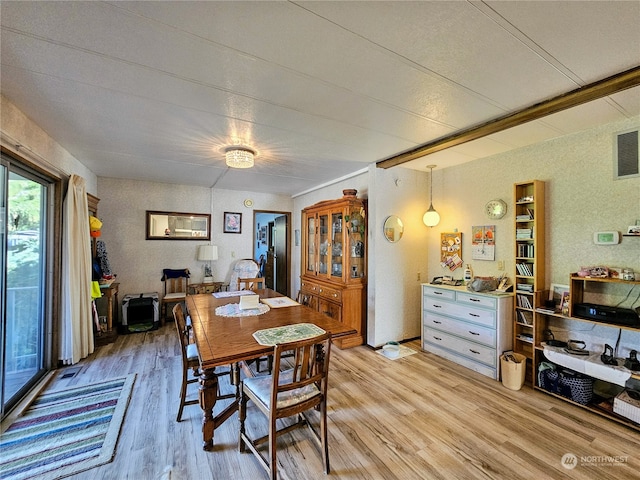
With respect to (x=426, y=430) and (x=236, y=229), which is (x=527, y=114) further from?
(x=236, y=229)

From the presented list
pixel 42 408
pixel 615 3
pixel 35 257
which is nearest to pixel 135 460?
pixel 42 408

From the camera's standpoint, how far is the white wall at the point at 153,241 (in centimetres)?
446

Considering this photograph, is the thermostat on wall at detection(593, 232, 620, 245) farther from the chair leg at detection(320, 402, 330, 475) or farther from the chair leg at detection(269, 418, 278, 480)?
the chair leg at detection(269, 418, 278, 480)

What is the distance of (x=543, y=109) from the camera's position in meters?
2.00

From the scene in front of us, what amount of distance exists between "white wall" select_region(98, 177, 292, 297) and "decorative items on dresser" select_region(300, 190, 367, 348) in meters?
2.10

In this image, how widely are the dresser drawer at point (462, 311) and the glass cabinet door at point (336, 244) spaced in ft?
4.14

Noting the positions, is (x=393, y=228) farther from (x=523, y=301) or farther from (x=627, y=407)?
(x=627, y=407)

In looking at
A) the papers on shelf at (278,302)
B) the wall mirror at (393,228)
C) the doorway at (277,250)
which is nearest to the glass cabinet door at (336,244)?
the wall mirror at (393,228)

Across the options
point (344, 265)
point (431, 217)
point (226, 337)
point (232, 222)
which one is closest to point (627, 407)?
point (431, 217)

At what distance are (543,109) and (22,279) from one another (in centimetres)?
464

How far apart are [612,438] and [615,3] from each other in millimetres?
2702

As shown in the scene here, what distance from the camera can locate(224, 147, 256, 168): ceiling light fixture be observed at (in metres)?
2.81

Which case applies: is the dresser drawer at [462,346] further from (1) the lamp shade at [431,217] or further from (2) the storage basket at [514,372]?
(1) the lamp shade at [431,217]

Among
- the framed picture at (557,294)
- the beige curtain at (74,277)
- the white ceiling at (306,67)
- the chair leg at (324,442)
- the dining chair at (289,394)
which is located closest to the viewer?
the white ceiling at (306,67)
